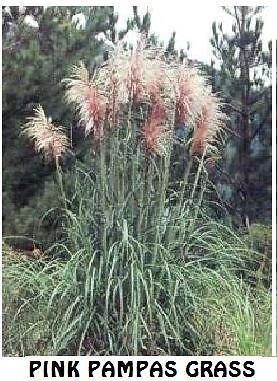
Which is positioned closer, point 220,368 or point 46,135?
point 220,368

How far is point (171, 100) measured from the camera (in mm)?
5082

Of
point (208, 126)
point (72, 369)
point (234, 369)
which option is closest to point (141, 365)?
point (72, 369)

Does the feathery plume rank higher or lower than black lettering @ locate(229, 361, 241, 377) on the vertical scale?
higher

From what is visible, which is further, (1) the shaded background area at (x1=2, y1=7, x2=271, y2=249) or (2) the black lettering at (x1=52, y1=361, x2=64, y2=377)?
(1) the shaded background area at (x1=2, y1=7, x2=271, y2=249)

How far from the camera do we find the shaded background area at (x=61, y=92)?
5098 millimetres

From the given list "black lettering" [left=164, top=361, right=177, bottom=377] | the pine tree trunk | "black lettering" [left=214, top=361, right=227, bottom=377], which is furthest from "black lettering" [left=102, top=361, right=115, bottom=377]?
the pine tree trunk

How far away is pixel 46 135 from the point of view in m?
5.11

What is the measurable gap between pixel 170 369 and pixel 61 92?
1.65 meters

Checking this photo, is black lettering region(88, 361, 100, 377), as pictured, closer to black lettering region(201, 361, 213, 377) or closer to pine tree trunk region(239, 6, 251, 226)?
black lettering region(201, 361, 213, 377)

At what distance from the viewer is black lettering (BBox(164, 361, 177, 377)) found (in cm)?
496

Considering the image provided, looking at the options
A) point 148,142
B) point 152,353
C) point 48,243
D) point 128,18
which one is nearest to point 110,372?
point 152,353

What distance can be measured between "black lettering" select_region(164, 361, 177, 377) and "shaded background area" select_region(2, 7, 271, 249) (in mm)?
879

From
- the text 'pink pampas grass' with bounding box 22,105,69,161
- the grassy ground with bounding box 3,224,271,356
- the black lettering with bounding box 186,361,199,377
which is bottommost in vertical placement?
the black lettering with bounding box 186,361,199,377

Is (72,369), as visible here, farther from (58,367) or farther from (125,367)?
(125,367)
